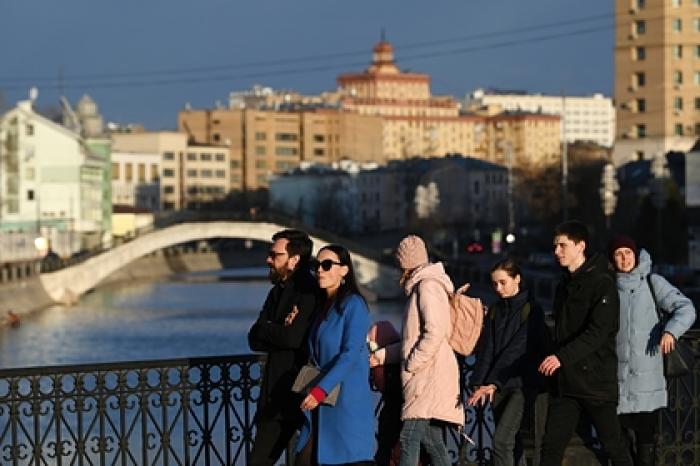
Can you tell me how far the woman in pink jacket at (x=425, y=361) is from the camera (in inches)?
400

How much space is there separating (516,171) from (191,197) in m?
24.6

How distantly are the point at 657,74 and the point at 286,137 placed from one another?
85153 mm

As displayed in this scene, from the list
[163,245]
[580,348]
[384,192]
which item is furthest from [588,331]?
[384,192]

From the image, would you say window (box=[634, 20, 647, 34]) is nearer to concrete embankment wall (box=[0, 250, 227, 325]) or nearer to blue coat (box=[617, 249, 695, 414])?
concrete embankment wall (box=[0, 250, 227, 325])

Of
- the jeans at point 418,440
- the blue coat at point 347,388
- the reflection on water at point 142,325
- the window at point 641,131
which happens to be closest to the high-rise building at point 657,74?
the window at point 641,131

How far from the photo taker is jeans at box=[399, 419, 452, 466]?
10.3 m

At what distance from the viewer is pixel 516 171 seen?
140 metres

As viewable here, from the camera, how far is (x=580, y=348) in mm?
10227

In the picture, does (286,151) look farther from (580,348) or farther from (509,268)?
(580,348)

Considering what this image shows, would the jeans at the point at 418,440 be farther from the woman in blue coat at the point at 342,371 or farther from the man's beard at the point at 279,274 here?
the man's beard at the point at 279,274

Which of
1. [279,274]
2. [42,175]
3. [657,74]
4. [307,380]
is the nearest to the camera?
[307,380]

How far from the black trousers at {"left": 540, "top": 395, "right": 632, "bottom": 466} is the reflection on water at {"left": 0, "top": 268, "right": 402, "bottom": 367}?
102 ft

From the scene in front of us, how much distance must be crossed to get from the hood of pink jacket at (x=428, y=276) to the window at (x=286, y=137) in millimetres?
157761

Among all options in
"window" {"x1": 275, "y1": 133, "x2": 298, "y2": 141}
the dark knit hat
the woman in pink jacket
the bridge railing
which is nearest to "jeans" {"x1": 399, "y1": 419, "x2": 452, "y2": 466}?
the woman in pink jacket
